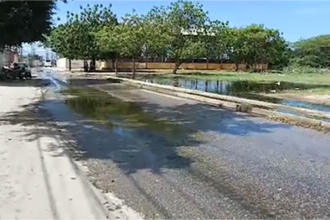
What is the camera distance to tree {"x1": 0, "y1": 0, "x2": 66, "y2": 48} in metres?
15.0

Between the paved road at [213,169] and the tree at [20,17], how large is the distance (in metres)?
4.27

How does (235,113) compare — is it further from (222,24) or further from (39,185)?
(222,24)

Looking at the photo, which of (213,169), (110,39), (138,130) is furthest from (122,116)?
(110,39)

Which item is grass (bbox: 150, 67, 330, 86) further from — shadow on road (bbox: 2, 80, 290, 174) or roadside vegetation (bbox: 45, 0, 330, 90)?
shadow on road (bbox: 2, 80, 290, 174)

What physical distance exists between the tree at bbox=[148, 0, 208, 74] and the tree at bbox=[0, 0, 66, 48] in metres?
34.1

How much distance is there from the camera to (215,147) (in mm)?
9922

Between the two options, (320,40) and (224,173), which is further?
(320,40)

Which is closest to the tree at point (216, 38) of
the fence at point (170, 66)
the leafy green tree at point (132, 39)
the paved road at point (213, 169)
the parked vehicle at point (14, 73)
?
the leafy green tree at point (132, 39)

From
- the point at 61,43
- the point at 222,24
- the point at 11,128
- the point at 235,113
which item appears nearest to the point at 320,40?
the point at 222,24

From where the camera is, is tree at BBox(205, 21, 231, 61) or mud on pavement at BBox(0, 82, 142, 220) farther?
tree at BBox(205, 21, 231, 61)

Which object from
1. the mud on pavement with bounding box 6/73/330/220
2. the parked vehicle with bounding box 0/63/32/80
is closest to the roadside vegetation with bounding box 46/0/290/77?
the parked vehicle with bounding box 0/63/32/80

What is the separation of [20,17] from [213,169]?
1070cm

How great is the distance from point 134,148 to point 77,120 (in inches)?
190

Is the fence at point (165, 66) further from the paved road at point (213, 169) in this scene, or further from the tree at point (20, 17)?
the paved road at point (213, 169)
